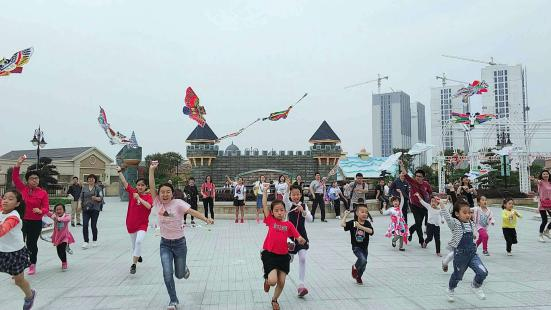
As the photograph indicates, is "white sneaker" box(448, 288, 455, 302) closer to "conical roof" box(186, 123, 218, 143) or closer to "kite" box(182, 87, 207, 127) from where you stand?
"kite" box(182, 87, 207, 127)

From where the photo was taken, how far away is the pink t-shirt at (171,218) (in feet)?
15.3

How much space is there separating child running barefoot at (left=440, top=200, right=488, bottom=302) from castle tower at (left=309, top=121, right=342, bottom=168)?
32.9 meters

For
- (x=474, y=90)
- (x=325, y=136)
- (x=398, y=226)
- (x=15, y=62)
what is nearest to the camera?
(x=398, y=226)

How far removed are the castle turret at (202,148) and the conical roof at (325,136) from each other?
953 centimetres

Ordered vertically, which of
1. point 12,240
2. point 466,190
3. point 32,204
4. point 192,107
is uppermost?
point 192,107

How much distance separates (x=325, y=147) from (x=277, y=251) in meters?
34.6

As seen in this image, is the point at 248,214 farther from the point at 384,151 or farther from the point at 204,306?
the point at 384,151

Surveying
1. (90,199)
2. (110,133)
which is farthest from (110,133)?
(90,199)

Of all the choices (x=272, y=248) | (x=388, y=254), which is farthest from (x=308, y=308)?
(x=388, y=254)

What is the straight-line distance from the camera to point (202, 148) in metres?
36.7

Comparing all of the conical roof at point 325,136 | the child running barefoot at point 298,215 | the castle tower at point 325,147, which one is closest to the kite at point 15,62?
the child running barefoot at point 298,215

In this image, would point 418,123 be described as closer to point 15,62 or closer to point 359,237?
point 15,62

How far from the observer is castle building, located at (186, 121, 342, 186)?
3656 centimetres

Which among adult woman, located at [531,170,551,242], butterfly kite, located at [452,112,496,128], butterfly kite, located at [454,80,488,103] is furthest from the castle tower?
adult woman, located at [531,170,551,242]
